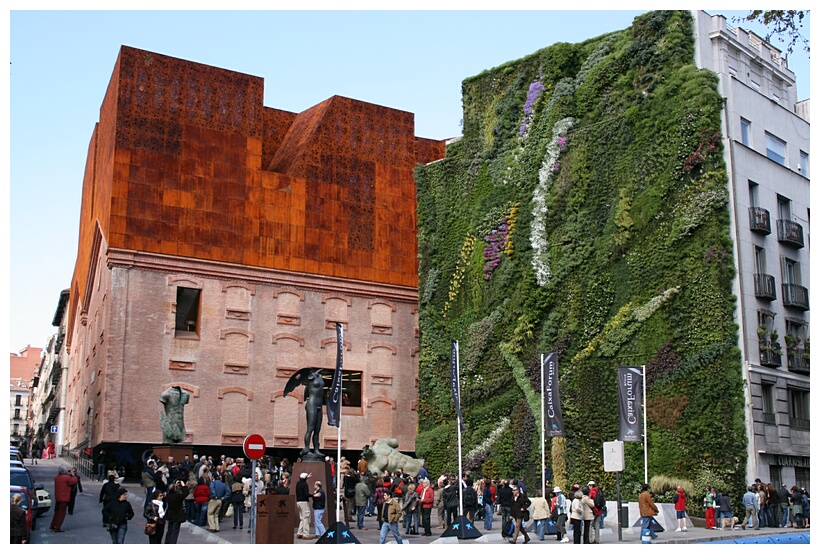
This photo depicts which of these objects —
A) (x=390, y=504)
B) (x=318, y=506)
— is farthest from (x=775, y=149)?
(x=318, y=506)

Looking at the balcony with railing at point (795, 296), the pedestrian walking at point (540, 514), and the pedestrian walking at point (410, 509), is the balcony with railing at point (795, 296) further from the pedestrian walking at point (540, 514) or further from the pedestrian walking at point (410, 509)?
the pedestrian walking at point (410, 509)

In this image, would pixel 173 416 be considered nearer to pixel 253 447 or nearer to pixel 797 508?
pixel 253 447

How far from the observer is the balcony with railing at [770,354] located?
38194 mm

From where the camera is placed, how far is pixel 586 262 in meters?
42.9

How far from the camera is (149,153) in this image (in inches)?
1864

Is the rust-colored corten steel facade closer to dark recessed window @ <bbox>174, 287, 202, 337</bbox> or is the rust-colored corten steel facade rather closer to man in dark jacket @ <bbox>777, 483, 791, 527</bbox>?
dark recessed window @ <bbox>174, 287, 202, 337</bbox>

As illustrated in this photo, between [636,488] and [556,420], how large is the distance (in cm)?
435

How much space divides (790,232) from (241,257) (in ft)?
82.1

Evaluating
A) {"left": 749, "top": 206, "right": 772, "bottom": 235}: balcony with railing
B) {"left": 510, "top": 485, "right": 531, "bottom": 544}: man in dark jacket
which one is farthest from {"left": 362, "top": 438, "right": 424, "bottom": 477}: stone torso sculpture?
{"left": 749, "top": 206, "right": 772, "bottom": 235}: balcony with railing

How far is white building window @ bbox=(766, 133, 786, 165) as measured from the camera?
42.1 metres

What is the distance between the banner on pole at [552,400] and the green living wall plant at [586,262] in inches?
148

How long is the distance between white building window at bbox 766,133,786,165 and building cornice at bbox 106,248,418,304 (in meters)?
19.6

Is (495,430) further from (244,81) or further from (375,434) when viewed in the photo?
(244,81)
